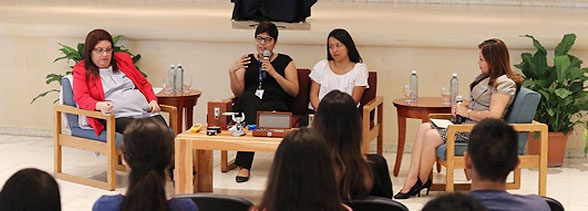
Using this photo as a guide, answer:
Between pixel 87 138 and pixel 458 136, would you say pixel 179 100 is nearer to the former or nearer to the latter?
pixel 87 138

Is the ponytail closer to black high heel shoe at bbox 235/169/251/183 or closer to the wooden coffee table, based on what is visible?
the wooden coffee table

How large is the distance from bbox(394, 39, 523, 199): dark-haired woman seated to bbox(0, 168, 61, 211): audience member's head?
10.6 ft

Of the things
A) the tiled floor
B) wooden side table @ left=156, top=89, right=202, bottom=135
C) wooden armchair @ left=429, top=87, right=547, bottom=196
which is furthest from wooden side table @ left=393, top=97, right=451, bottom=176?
wooden side table @ left=156, top=89, right=202, bottom=135

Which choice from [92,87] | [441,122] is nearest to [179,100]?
[92,87]

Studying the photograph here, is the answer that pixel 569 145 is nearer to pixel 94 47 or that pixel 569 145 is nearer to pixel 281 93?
pixel 281 93

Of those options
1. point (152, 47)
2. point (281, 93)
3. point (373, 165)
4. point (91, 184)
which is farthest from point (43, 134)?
point (373, 165)

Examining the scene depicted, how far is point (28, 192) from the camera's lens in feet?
6.58

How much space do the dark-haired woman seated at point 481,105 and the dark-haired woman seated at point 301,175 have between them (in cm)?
271

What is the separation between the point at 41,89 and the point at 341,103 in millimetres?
4467

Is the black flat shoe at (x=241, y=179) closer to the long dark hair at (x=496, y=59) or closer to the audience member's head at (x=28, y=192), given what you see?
the long dark hair at (x=496, y=59)

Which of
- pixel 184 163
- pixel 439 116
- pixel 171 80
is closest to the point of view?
pixel 184 163

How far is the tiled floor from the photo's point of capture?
4.97m

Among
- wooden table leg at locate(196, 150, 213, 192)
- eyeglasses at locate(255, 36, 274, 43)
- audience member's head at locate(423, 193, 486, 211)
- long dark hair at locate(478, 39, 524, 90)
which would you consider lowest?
wooden table leg at locate(196, 150, 213, 192)

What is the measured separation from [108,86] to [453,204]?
3963 mm
